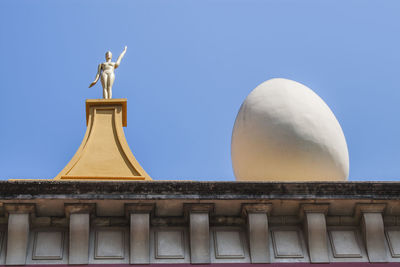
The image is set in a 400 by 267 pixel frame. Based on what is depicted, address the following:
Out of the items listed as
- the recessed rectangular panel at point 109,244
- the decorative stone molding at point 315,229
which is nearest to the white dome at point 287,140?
the decorative stone molding at point 315,229

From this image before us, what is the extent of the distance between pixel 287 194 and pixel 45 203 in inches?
160

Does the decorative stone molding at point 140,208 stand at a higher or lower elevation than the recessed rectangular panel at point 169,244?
higher

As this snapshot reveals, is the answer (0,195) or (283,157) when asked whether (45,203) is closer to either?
(0,195)

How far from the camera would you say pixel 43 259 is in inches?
504

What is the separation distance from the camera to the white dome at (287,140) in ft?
50.3

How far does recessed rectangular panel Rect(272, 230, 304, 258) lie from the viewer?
13125 mm

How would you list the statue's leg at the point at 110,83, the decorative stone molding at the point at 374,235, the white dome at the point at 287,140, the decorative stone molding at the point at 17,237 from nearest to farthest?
the decorative stone molding at the point at 17,237
the decorative stone molding at the point at 374,235
the white dome at the point at 287,140
the statue's leg at the point at 110,83

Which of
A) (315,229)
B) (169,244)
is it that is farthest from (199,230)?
(315,229)

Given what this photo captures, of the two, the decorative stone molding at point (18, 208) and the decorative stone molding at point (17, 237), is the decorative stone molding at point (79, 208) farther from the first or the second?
the decorative stone molding at point (17, 237)

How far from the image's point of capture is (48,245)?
511 inches

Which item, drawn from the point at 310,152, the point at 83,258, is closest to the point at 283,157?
the point at 310,152

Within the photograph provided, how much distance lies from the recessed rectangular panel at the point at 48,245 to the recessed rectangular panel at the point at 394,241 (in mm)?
5578

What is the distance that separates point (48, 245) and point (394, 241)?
589 cm

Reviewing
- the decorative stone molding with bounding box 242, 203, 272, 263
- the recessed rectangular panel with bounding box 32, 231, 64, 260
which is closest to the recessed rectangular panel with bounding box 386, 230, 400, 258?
the decorative stone molding with bounding box 242, 203, 272, 263
